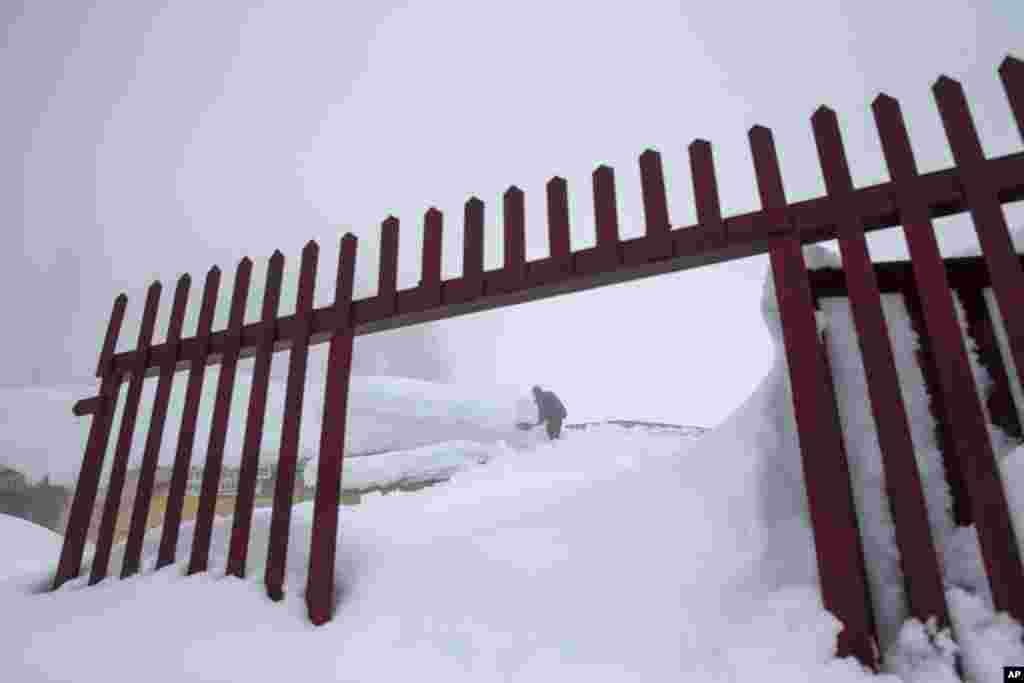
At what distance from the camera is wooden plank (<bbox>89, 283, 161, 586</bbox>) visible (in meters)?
2.55

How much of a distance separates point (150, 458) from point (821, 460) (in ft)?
9.74

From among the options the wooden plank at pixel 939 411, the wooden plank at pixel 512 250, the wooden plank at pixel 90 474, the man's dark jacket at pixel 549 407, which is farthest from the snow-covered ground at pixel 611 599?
the man's dark jacket at pixel 549 407

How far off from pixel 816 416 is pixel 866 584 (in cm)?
49

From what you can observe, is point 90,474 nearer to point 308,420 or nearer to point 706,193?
point 706,193

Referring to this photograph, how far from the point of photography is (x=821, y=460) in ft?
4.95

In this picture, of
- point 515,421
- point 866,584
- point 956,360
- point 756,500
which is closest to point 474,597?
point 756,500

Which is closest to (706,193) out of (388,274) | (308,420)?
(388,274)

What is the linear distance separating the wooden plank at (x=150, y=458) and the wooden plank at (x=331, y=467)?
3.04ft

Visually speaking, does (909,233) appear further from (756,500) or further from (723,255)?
(756,500)

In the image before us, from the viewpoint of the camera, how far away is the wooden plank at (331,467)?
6.41 feet

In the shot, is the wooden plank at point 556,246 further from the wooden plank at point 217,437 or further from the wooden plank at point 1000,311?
the wooden plank at point 217,437

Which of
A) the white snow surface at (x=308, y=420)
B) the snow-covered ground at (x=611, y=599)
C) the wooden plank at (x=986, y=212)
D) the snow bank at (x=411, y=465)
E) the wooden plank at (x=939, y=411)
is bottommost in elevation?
the snow-covered ground at (x=611, y=599)

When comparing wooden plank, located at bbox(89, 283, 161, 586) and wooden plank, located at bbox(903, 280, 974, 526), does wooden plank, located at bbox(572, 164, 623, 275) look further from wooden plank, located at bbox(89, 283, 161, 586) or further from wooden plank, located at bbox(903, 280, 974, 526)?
wooden plank, located at bbox(89, 283, 161, 586)

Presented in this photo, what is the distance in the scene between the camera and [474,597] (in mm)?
1956
